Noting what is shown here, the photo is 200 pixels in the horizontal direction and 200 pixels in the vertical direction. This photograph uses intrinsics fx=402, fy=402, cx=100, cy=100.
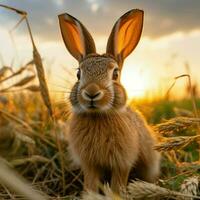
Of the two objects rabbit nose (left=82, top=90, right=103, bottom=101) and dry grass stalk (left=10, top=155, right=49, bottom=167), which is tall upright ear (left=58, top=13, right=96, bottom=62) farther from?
dry grass stalk (left=10, top=155, right=49, bottom=167)

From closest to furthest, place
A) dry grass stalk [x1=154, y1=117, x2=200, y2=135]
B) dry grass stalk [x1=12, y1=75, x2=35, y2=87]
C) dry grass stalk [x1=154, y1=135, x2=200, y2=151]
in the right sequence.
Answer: dry grass stalk [x1=154, y1=135, x2=200, y2=151] < dry grass stalk [x1=154, y1=117, x2=200, y2=135] < dry grass stalk [x1=12, y1=75, x2=35, y2=87]

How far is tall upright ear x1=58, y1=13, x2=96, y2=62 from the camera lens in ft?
12.8

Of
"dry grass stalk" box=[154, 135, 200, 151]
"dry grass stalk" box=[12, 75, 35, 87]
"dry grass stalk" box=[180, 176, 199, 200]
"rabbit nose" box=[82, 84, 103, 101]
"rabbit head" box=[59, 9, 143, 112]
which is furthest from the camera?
"dry grass stalk" box=[12, 75, 35, 87]

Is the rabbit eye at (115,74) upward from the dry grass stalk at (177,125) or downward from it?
upward

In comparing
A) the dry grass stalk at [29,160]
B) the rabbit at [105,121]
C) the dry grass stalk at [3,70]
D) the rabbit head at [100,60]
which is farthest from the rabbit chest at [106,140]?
the dry grass stalk at [3,70]

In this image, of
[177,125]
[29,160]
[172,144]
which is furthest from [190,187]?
[29,160]

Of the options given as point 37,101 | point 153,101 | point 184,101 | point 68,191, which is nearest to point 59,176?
point 68,191

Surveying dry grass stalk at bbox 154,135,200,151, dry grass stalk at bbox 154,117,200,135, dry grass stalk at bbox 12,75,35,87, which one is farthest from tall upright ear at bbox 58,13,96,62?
dry grass stalk at bbox 154,135,200,151

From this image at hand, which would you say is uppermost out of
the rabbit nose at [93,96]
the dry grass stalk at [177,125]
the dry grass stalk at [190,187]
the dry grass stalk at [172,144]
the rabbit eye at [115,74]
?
the rabbit eye at [115,74]

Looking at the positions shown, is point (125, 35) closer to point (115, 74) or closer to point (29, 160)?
point (115, 74)

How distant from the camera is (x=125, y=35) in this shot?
4.15 metres

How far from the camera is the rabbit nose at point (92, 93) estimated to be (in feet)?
10.3

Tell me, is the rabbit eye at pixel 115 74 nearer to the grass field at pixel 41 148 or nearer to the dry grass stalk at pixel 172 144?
the grass field at pixel 41 148

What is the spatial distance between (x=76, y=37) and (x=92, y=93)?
1.15 meters
